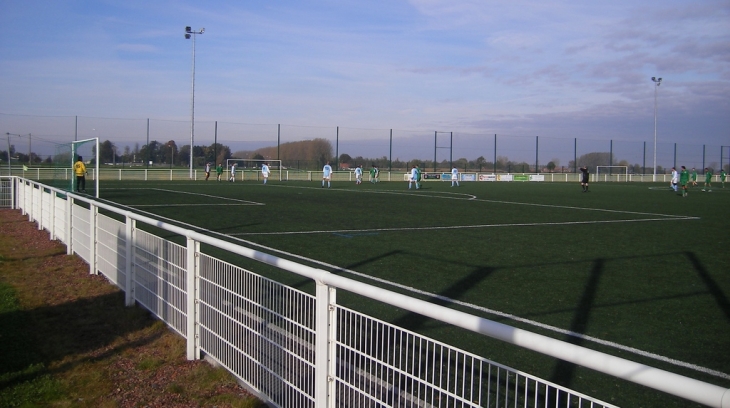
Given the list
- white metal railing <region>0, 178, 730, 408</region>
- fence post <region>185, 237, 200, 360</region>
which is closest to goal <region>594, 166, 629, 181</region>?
white metal railing <region>0, 178, 730, 408</region>

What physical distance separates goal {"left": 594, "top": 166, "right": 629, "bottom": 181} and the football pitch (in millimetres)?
47703

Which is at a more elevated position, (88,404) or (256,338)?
(256,338)

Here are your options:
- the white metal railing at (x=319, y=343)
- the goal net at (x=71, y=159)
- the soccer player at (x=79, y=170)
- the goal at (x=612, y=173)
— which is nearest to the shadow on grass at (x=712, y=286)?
the white metal railing at (x=319, y=343)

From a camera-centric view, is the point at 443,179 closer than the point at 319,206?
No

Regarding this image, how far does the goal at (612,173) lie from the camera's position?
218ft

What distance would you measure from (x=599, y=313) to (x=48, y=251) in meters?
9.39

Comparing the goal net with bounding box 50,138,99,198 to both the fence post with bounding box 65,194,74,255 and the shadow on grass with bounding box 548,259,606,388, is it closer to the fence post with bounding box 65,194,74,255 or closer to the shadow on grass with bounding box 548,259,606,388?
the fence post with bounding box 65,194,74,255

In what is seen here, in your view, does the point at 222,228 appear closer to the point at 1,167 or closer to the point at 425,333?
the point at 425,333

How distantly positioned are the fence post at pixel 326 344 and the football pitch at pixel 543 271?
226 centimetres

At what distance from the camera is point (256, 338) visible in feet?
15.3

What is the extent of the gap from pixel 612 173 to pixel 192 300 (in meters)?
69.9

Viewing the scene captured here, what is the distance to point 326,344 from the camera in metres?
3.64

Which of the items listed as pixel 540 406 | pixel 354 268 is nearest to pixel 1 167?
pixel 354 268

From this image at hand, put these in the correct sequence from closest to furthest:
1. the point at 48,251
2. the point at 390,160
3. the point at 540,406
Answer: the point at 540,406
the point at 48,251
the point at 390,160
